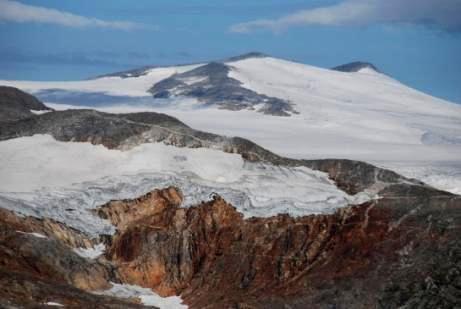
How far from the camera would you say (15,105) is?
72.0m

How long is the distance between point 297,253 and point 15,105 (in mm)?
38649

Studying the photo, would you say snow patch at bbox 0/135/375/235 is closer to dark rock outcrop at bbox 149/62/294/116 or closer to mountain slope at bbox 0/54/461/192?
mountain slope at bbox 0/54/461/192

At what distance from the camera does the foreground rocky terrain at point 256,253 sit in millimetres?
35656

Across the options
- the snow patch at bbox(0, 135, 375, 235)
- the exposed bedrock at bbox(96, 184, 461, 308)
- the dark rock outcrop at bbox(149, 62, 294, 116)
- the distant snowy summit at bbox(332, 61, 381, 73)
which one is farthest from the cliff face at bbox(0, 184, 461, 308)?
the distant snowy summit at bbox(332, 61, 381, 73)

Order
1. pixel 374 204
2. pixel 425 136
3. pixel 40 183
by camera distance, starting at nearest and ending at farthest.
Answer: pixel 374 204, pixel 40 183, pixel 425 136

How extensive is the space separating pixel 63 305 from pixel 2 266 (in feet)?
16.3

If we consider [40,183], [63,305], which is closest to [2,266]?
[63,305]

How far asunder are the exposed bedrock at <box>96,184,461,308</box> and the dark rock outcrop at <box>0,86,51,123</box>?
23430 mm

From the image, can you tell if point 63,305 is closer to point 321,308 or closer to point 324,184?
point 321,308

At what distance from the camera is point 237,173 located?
48438mm

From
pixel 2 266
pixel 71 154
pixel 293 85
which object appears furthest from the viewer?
pixel 293 85

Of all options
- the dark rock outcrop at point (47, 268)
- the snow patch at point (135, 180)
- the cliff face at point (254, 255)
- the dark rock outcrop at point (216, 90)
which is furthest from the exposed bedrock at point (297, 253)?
the dark rock outcrop at point (216, 90)

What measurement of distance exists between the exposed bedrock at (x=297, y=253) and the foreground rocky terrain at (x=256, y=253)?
54mm

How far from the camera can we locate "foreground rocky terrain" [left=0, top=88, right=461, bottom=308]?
35.7 metres
